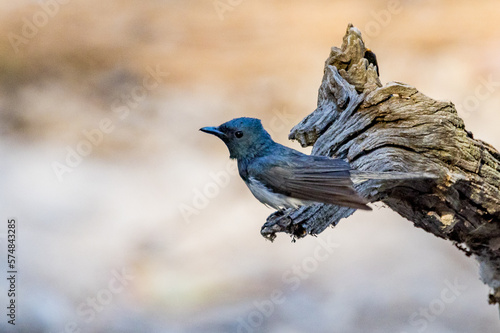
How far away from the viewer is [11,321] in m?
4.80

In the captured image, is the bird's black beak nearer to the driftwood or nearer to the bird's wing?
the bird's wing

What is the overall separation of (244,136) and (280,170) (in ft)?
1.10

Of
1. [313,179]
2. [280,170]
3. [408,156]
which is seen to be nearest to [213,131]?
[280,170]

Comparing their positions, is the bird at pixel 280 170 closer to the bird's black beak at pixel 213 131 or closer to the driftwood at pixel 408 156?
the bird's black beak at pixel 213 131

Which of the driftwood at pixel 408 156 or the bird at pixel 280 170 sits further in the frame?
the driftwood at pixel 408 156

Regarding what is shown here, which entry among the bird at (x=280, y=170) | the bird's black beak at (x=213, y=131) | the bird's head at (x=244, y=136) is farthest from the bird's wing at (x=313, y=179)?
the bird's black beak at (x=213, y=131)

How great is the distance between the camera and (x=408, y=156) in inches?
140

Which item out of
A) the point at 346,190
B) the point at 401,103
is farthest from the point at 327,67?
the point at 346,190

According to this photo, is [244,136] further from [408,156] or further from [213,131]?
[408,156]

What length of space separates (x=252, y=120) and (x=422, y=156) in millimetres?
1084

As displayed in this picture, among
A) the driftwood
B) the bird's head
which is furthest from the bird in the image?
the driftwood

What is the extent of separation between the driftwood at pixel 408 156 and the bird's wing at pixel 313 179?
0.54 feet

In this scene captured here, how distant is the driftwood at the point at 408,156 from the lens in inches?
137

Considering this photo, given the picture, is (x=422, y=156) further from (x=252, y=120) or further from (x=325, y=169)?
(x=252, y=120)
